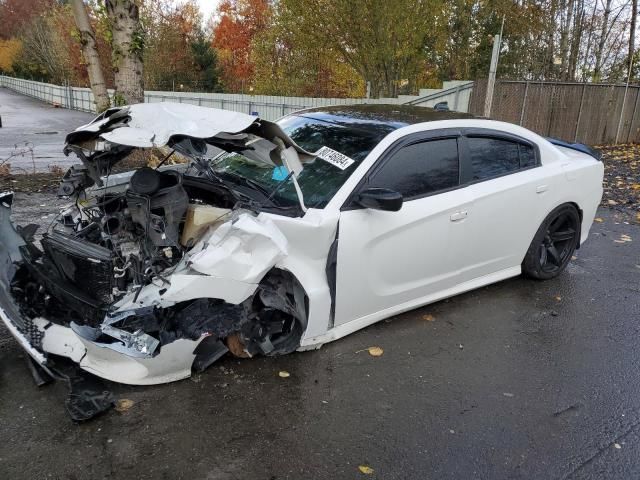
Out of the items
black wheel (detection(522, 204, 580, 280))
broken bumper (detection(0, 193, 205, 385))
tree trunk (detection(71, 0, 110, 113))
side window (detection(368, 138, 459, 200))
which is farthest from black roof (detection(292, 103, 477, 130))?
tree trunk (detection(71, 0, 110, 113))

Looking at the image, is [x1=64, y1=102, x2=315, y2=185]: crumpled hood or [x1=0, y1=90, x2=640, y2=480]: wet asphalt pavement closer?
[x1=0, y1=90, x2=640, y2=480]: wet asphalt pavement

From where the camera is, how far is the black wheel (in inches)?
181

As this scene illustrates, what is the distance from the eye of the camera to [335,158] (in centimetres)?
353

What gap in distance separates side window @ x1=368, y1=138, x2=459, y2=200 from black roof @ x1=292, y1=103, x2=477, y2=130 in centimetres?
23

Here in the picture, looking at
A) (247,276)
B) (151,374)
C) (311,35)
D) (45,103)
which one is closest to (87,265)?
(151,374)

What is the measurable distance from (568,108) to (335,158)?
13.0 m

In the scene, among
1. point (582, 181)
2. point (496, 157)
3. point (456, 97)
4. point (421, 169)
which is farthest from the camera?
point (456, 97)

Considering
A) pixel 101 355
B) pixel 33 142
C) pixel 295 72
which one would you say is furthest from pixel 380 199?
pixel 295 72

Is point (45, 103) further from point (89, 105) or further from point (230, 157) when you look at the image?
point (230, 157)

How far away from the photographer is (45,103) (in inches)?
1348

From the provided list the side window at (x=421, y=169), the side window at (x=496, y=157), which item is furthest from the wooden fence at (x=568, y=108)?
the side window at (x=421, y=169)

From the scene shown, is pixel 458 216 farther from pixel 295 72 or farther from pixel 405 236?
pixel 295 72

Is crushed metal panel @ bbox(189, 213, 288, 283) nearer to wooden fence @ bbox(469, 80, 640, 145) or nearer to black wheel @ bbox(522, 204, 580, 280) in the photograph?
black wheel @ bbox(522, 204, 580, 280)


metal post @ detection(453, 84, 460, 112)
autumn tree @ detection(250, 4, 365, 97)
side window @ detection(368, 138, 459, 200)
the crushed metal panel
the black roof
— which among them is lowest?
the crushed metal panel
